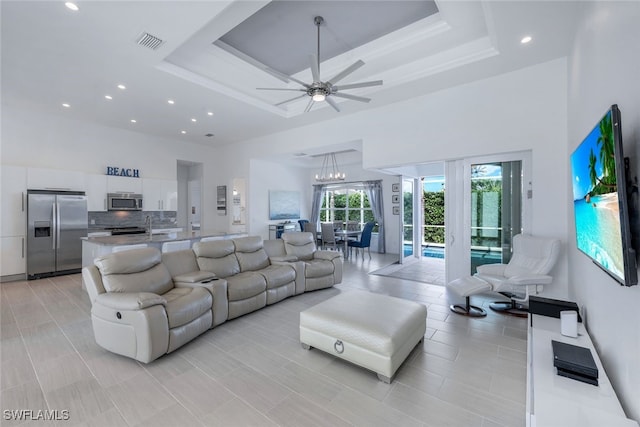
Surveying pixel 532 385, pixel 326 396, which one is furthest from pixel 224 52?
pixel 532 385

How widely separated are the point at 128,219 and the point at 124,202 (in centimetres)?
47

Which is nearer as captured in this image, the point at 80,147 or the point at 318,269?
the point at 318,269

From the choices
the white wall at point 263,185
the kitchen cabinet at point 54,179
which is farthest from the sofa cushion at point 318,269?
the kitchen cabinet at point 54,179

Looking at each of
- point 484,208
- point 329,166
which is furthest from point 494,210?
point 329,166

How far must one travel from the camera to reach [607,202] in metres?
1.45

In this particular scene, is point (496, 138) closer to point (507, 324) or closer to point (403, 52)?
point (403, 52)

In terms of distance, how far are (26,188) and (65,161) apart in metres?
1.01

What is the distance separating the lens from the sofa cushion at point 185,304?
2.62 meters

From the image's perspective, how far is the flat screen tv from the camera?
1.25 metres

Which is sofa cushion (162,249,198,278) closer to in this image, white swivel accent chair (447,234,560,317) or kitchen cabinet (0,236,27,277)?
white swivel accent chair (447,234,560,317)

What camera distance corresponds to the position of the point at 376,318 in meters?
2.50

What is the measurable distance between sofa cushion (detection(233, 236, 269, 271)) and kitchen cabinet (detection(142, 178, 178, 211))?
4046 millimetres

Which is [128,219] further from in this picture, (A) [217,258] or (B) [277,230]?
(A) [217,258]

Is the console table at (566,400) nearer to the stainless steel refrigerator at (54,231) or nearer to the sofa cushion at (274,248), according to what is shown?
the sofa cushion at (274,248)
